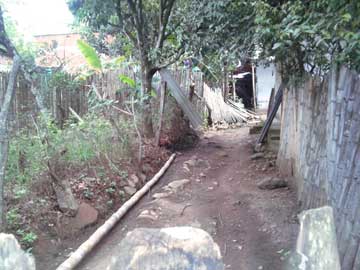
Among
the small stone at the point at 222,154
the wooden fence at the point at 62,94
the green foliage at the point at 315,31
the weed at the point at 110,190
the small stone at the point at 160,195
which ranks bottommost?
the small stone at the point at 160,195

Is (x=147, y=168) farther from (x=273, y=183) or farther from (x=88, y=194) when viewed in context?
(x=273, y=183)

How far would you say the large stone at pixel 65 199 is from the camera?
4.81 m

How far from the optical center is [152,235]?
1234mm

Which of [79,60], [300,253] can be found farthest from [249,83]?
[300,253]

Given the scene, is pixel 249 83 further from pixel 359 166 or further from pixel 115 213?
pixel 359 166

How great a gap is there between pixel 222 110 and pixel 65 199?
11.1 metres

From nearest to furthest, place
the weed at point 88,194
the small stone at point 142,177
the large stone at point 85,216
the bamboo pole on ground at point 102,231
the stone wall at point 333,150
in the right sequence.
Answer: the stone wall at point 333,150 < the bamboo pole on ground at point 102,231 < the large stone at point 85,216 < the weed at point 88,194 < the small stone at point 142,177

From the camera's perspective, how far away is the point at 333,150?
3.64 metres

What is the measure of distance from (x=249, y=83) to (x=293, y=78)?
15.6 metres

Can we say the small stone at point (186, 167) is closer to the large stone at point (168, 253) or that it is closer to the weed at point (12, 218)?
the weed at point (12, 218)

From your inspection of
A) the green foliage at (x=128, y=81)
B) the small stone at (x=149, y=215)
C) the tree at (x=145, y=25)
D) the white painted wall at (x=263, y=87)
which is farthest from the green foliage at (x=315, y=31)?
the white painted wall at (x=263, y=87)

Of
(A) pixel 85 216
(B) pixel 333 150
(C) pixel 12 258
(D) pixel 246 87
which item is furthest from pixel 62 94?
(D) pixel 246 87

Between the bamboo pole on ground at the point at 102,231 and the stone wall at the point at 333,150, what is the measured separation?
234 centimetres

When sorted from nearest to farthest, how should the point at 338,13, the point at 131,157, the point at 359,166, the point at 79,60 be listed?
the point at 359,166, the point at 338,13, the point at 131,157, the point at 79,60
